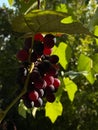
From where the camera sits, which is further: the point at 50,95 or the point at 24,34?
the point at 50,95

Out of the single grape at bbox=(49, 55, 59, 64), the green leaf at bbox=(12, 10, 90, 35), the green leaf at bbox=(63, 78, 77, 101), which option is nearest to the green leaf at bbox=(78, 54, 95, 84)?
the green leaf at bbox=(63, 78, 77, 101)

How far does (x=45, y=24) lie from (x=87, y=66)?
516 millimetres

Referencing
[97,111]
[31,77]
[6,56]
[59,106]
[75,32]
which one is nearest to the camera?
[75,32]

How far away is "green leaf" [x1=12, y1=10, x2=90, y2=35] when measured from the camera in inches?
23.6

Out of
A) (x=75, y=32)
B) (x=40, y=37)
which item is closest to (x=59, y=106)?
(x=40, y=37)

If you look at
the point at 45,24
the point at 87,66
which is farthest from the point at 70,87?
the point at 45,24

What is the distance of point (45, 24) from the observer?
629mm

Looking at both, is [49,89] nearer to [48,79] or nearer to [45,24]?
[48,79]

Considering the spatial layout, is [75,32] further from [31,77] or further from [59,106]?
[59,106]

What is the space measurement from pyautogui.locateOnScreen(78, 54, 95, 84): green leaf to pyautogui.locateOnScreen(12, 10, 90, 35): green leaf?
472mm

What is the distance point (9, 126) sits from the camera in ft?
2.27

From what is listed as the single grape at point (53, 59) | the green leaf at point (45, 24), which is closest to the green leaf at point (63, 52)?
the single grape at point (53, 59)

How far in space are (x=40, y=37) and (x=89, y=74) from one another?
43 centimetres

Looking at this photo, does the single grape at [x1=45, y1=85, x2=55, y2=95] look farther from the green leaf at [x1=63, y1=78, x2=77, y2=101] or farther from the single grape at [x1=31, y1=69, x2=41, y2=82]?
the green leaf at [x1=63, y1=78, x2=77, y2=101]
